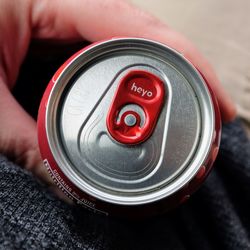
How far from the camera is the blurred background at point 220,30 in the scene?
3.34 ft

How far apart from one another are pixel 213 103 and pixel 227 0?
0.58 m

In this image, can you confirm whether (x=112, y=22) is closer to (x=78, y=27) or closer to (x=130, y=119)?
(x=78, y=27)

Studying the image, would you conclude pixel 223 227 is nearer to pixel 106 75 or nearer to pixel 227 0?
pixel 106 75

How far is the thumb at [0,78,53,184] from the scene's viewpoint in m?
0.65

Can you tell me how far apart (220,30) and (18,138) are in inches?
22.9

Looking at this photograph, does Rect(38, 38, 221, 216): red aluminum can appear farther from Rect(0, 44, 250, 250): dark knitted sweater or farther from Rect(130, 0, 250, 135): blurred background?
Rect(130, 0, 250, 135): blurred background

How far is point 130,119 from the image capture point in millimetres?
562

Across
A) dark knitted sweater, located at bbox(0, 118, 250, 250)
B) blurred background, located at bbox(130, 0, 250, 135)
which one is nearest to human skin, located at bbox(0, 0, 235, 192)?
dark knitted sweater, located at bbox(0, 118, 250, 250)

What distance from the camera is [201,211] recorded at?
0.82 m

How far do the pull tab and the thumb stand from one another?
0.50ft

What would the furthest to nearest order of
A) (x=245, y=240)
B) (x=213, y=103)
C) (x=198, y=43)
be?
(x=198, y=43), (x=245, y=240), (x=213, y=103)

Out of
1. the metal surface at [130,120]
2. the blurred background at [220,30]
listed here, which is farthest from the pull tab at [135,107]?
the blurred background at [220,30]

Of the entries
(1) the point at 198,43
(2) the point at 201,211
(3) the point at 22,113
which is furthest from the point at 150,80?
(1) the point at 198,43

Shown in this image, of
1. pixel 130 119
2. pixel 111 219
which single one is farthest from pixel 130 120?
pixel 111 219
